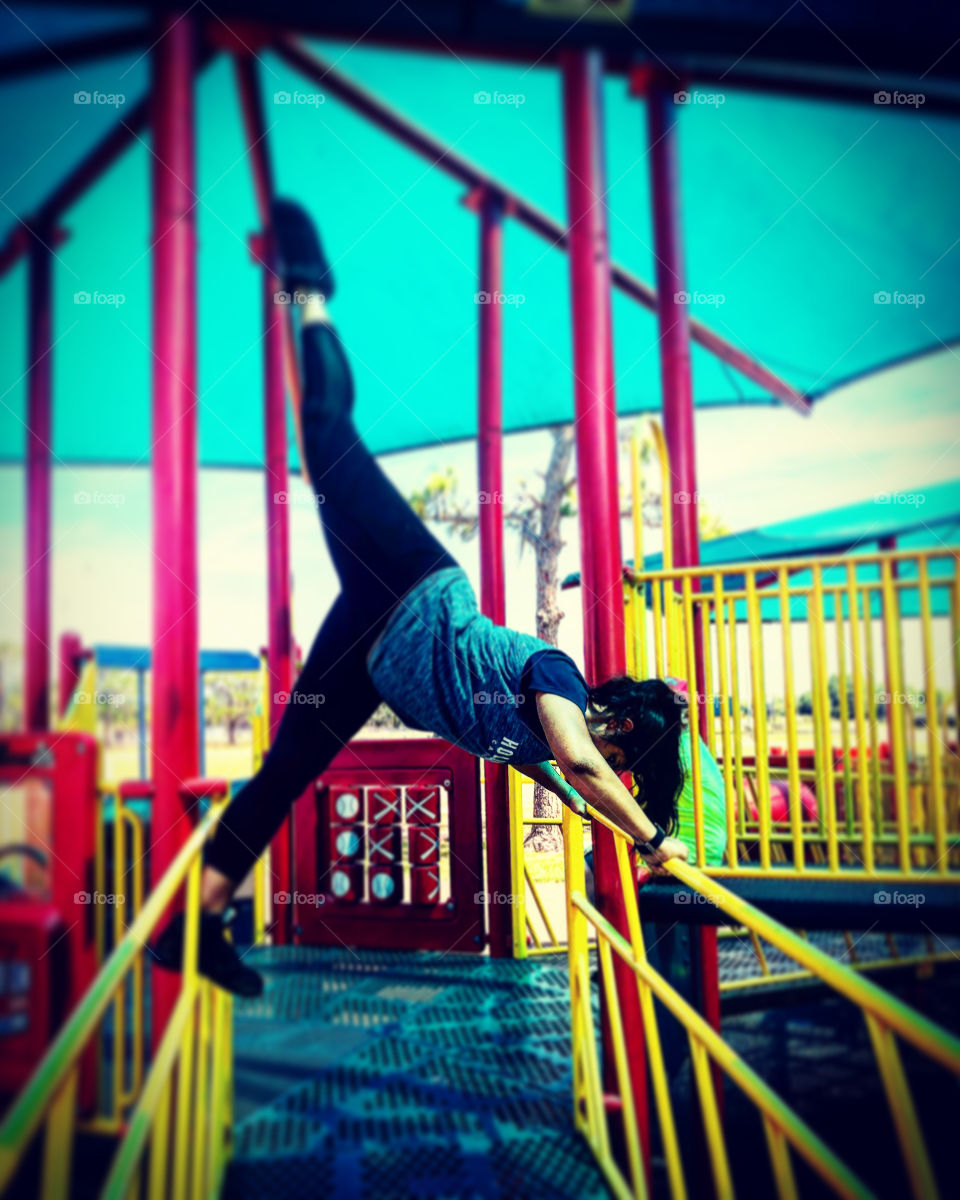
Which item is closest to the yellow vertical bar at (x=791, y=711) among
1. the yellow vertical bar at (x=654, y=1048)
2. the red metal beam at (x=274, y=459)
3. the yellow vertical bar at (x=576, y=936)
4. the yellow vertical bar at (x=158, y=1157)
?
the yellow vertical bar at (x=654, y=1048)

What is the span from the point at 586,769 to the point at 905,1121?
1.02m

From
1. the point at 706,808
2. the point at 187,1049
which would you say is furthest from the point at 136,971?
the point at 706,808

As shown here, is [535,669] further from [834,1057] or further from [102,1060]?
[834,1057]

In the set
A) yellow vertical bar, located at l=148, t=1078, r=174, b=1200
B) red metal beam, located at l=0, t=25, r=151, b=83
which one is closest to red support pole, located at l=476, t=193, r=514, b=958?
red metal beam, located at l=0, t=25, r=151, b=83

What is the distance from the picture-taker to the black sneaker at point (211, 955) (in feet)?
5.09

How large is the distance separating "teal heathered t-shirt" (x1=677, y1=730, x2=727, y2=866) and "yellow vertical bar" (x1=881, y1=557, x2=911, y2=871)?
519 mm

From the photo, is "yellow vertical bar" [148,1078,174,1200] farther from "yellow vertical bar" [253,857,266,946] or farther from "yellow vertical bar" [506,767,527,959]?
"yellow vertical bar" [506,767,527,959]

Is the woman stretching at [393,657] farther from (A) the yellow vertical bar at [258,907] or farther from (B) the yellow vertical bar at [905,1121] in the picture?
(B) the yellow vertical bar at [905,1121]

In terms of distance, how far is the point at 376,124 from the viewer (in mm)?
2232

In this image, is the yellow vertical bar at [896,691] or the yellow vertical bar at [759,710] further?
the yellow vertical bar at [759,710]

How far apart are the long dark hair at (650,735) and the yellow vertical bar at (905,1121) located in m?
1.14

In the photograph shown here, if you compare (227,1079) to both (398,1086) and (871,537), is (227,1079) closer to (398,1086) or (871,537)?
(398,1086)

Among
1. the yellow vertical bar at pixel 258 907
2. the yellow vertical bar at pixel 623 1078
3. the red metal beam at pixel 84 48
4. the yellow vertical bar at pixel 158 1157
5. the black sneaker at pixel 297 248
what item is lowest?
the yellow vertical bar at pixel 623 1078

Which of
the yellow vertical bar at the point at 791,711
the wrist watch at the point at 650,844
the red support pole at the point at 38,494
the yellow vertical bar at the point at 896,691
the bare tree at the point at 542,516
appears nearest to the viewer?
the red support pole at the point at 38,494
